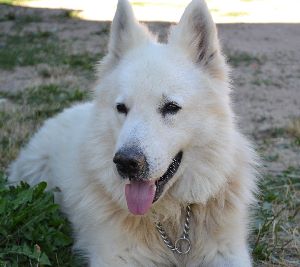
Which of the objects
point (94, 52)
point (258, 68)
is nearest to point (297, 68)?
point (258, 68)

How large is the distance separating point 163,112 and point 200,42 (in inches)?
22.4

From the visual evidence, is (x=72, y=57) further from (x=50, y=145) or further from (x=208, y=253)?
(x=208, y=253)

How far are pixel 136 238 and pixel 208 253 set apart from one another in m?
0.43

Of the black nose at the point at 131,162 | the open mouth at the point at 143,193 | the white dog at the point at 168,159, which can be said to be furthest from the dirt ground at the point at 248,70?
the black nose at the point at 131,162

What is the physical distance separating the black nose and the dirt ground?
2323 mm

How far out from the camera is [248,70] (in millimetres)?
8617

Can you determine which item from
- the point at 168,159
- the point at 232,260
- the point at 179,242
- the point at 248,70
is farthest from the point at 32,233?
the point at 248,70

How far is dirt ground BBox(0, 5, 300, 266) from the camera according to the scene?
20.0 feet

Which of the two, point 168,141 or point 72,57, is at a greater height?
point 168,141

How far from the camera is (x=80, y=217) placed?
387 cm

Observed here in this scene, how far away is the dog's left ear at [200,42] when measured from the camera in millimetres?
3672

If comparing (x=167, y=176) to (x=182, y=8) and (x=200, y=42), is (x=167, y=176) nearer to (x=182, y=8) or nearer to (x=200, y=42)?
(x=200, y=42)

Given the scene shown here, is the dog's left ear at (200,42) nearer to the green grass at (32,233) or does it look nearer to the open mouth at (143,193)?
the open mouth at (143,193)

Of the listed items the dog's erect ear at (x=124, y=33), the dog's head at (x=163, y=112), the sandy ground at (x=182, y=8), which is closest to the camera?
the dog's head at (x=163, y=112)
